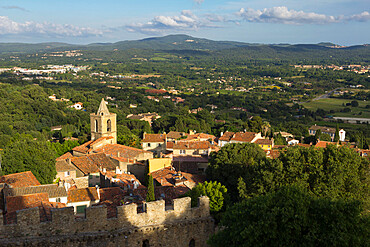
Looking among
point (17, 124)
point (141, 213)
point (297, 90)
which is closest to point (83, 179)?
point (141, 213)

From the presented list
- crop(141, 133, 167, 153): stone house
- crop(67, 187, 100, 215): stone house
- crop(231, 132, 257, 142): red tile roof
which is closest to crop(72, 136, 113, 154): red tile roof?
crop(141, 133, 167, 153): stone house

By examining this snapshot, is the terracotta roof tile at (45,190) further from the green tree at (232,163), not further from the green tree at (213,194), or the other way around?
the green tree at (232,163)

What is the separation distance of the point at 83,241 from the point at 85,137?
3702cm

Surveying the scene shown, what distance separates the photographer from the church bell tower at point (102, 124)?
1609 inches

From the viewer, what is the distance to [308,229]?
35.5 ft

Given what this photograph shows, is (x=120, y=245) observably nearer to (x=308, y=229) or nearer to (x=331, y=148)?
(x=308, y=229)

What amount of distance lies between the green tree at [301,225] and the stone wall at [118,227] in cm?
208

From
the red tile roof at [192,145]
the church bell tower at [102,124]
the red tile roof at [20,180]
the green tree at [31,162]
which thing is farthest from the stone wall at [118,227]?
the church bell tower at [102,124]

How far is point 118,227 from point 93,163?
18916mm

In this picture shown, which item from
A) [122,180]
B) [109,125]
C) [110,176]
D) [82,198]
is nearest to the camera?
[82,198]

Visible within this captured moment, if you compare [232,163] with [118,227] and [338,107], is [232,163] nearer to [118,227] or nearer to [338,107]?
[118,227]

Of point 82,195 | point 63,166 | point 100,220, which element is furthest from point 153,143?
point 100,220

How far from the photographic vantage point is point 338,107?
358ft

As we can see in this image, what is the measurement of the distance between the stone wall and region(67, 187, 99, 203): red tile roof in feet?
28.2
